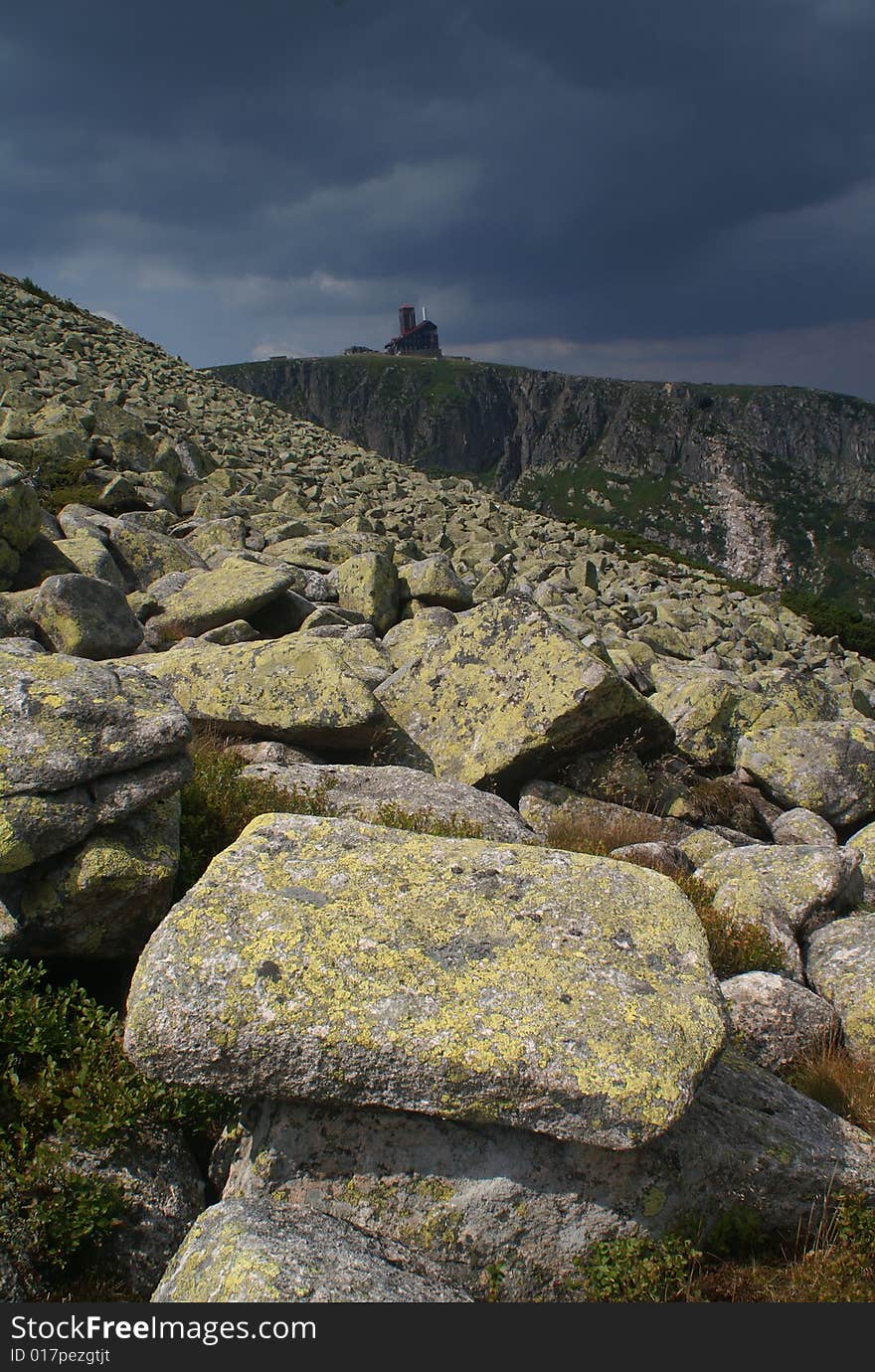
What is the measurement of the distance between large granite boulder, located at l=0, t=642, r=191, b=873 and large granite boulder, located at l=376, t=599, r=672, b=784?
4865mm

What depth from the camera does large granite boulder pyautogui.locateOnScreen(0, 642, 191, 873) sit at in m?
5.93

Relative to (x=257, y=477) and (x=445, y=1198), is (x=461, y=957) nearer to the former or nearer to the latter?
(x=445, y=1198)

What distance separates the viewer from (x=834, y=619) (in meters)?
41.1

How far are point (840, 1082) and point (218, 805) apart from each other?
617 centimetres

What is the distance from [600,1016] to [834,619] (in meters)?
41.7

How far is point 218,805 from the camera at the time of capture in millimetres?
8188

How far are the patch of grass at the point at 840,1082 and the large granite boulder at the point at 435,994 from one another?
1876 millimetres

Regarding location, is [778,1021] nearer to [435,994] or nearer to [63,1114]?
[435,994]

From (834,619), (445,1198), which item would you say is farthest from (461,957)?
(834,619)

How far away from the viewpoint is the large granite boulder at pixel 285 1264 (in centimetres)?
398

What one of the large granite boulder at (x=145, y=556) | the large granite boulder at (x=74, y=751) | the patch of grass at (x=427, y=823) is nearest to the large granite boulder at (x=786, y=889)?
the patch of grass at (x=427, y=823)

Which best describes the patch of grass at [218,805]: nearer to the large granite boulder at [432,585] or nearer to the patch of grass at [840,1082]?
the patch of grass at [840,1082]

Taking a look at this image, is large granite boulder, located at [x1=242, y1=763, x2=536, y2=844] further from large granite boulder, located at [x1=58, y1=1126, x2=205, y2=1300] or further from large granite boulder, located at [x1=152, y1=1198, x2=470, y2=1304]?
large granite boulder, located at [x1=152, y1=1198, x2=470, y2=1304]

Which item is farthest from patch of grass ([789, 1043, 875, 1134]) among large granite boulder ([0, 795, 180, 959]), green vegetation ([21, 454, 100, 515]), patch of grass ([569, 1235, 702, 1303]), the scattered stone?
green vegetation ([21, 454, 100, 515])
